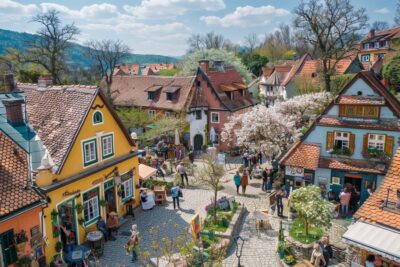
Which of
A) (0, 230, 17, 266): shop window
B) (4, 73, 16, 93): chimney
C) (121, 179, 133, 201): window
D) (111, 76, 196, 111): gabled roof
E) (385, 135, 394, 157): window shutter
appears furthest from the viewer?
(111, 76, 196, 111): gabled roof

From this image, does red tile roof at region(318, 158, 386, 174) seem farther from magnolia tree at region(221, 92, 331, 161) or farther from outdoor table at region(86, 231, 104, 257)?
outdoor table at region(86, 231, 104, 257)

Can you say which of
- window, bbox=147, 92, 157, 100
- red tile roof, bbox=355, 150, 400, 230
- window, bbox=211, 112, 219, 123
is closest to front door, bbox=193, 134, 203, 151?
window, bbox=211, 112, 219, 123

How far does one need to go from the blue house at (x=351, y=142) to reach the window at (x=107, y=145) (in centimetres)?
1079

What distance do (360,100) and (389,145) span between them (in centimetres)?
311

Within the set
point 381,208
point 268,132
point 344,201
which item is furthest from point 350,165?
point 381,208

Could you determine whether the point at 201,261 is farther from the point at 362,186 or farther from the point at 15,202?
the point at 362,186

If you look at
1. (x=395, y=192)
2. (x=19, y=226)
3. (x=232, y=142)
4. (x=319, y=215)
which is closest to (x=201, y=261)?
(x=319, y=215)

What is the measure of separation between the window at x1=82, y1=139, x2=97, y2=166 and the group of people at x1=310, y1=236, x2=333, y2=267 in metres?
11.1

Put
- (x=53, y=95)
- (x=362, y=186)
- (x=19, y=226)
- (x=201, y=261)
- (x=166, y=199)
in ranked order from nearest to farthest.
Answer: (x=201, y=261)
(x=19, y=226)
(x=53, y=95)
(x=362, y=186)
(x=166, y=199)

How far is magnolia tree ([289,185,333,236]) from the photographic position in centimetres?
1519

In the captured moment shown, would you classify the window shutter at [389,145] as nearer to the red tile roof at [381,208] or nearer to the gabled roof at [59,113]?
the red tile roof at [381,208]

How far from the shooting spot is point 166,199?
2309 centimetres

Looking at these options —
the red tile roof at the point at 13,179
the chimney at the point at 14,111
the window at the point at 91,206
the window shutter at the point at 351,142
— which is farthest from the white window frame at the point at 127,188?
the window shutter at the point at 351,142

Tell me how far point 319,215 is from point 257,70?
223 ft
